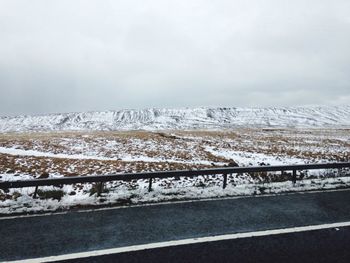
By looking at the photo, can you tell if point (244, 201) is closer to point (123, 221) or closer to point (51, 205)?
point (123, 221)

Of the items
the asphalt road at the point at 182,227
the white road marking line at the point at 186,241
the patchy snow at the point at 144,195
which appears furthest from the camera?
the patchy snow at the point at 144,195

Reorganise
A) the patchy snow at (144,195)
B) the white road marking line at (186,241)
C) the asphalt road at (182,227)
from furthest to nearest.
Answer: the patchy snow at (144,195) → the asphalt road at (182,227) → the white road marking line at (186,241)

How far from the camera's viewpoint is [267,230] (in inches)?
249

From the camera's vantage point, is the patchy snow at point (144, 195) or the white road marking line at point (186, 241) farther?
the patchy snow at point (144, 195)

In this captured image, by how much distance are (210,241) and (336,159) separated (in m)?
19.2

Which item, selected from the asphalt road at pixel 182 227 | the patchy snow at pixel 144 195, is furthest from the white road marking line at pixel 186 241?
the patchy snow at pixel 144 195

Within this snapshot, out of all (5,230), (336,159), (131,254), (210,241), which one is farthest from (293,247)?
(336,159)

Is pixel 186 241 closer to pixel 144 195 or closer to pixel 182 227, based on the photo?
pixel 182 227

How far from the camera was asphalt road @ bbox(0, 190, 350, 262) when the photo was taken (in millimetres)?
5480

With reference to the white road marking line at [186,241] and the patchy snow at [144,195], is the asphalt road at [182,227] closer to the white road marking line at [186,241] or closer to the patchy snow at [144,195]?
the white road marking line at [186,241]

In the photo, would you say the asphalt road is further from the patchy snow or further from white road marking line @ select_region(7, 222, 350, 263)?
the patchy snow

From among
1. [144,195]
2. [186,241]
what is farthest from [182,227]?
[144,195]

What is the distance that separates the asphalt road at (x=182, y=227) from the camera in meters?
5.48

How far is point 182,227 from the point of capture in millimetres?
6543
